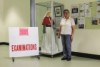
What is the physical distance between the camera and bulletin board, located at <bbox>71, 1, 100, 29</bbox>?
5074 millimetres

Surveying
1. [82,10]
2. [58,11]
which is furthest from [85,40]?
[58,11]

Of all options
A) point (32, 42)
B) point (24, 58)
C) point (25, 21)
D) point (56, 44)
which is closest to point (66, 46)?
A: point (56, 44)

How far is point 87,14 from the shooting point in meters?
5.27

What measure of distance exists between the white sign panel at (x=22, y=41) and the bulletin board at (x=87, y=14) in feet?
4.87

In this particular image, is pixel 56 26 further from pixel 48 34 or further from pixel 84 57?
pixel 84 57

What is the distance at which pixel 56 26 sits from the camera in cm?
571

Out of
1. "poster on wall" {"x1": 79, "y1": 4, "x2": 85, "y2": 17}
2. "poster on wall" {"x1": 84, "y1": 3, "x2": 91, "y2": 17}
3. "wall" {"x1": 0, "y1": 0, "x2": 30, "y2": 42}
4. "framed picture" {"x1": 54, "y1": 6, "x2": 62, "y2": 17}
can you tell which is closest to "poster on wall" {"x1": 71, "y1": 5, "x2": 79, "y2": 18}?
"poster on wall" {"x1": 79, "y1": 4, "x2": 85, "y2": 17}

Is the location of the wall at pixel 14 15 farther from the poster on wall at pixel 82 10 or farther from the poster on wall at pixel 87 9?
the poster on wall at pixel 87 9

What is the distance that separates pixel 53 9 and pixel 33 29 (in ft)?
3.88

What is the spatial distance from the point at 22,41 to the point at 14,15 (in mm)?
3922

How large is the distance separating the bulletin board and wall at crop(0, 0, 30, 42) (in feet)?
8.84

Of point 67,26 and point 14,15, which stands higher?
point 14,15

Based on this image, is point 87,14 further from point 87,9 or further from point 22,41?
point 22,41

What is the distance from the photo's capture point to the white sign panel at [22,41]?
476 centimetres
